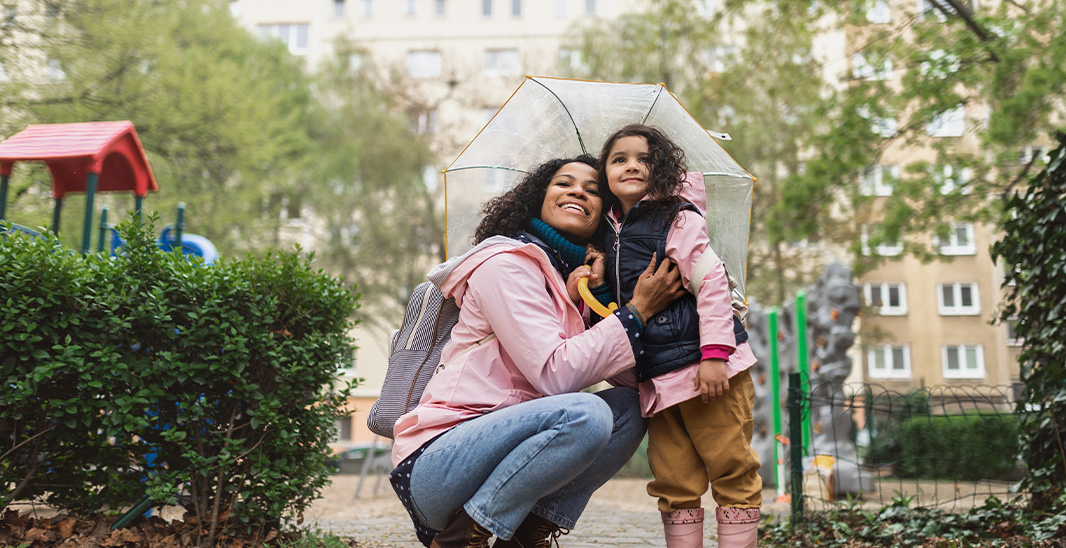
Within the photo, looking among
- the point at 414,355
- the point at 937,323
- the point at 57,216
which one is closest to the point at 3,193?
the point at 57,216

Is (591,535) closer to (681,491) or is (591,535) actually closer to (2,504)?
(681,491)

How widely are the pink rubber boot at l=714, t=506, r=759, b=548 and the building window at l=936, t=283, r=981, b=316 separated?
34.1 m

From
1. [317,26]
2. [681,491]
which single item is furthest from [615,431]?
[317,26]

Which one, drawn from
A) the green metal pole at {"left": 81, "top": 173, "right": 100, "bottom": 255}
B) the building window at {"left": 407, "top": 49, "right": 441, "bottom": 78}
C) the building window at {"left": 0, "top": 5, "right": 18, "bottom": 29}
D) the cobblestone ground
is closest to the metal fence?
the cobblestone ground

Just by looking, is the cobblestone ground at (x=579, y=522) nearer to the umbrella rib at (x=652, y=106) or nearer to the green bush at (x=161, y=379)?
the green bush at (x=161, y=379)

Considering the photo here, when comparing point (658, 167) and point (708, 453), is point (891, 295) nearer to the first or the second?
point (658, 167)

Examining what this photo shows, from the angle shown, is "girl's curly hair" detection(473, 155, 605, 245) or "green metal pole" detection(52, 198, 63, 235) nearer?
"girl's curly hair" detection(473, 155, 605, 245)

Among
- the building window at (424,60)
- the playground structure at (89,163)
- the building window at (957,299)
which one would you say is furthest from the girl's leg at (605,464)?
the building window at (957,299)

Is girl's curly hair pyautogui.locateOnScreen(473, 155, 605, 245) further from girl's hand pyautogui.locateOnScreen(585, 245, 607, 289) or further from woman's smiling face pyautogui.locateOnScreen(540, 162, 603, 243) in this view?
girl's hand pyautogui.locateOnScreen(585, 245, 607, 289)

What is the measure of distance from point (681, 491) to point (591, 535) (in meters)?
2.96

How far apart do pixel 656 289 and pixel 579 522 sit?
443 centimetres

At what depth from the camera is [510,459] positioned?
2.79 m

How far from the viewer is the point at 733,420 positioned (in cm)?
330

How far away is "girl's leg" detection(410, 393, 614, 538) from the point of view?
278 centimetres
